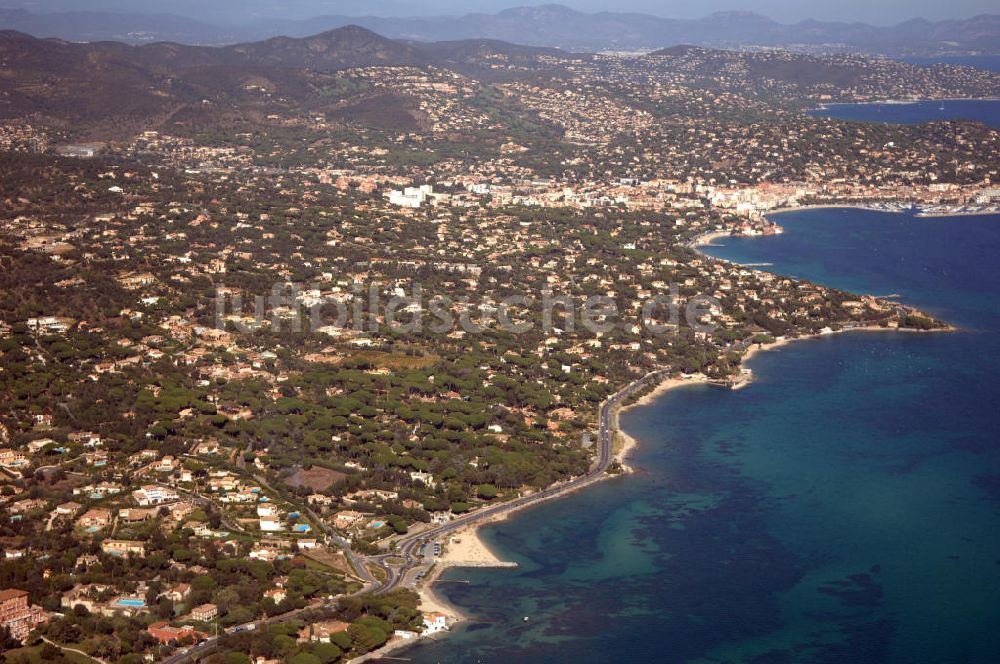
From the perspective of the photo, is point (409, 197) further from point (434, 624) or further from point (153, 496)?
point (434, 624)

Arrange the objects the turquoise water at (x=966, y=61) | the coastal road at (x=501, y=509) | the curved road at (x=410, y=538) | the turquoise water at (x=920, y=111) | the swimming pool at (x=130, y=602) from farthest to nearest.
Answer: the turquoise water at (x=966, y=61)
the turquoise water at (x=920, y=111)
the coastal road at (x=501, y=509)
the swimming pool at (x=130, y=602)
the curved road at (x=410, y=538)

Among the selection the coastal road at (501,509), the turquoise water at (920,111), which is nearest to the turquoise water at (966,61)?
the turquoise water at (920,111)

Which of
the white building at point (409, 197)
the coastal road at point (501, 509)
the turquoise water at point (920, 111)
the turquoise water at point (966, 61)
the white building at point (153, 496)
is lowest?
the coastal road at point (501, 509)

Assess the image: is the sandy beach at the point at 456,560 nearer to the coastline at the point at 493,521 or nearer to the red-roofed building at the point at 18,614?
the coastline at the point at 493,521

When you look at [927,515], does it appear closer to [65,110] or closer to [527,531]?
[527,531]

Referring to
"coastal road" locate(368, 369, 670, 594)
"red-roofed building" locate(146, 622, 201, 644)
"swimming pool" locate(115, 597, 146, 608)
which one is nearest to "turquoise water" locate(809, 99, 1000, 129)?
"coastal road" locate(368, 369, 670, 594)

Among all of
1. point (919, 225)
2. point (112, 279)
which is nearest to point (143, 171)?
point (112, 279)

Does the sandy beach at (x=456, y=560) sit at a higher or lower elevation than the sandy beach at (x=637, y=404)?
lower

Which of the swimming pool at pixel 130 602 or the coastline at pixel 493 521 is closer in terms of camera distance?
the swimming pool at pixel 130 602
